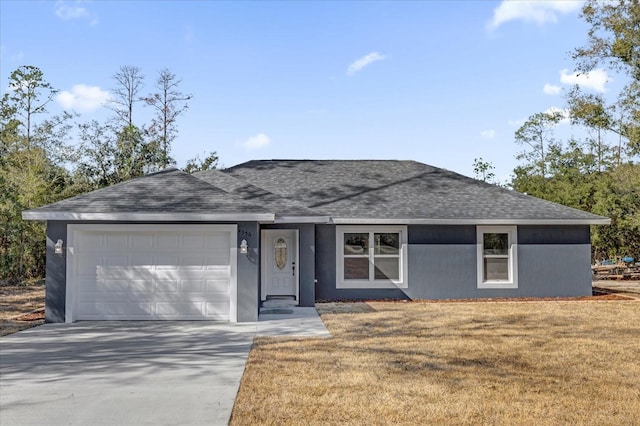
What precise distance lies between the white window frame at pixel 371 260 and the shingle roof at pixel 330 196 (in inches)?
18.8

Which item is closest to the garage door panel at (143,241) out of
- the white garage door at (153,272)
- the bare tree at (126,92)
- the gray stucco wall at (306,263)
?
the white garage door at (153,272)

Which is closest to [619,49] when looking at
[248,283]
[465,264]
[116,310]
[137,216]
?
[465,264]

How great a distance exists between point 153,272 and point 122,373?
466 cm

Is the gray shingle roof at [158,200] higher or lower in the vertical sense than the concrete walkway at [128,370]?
higher

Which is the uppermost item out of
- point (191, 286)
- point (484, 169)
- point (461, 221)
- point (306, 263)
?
point (484, 169)

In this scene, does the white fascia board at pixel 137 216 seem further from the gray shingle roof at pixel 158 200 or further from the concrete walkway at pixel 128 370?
the concrete walkway at pixel 128 370

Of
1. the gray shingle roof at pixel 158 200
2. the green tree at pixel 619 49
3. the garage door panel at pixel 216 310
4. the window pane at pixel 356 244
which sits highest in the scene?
the green tree at pixel 619 49

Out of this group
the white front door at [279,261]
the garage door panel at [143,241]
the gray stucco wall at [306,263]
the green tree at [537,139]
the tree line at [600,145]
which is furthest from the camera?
the green tree at [537,139]

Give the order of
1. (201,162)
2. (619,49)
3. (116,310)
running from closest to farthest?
1. (116,310)
2. (619,49)
3. (201,162)

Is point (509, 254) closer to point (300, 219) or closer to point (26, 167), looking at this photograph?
point (300, 219)

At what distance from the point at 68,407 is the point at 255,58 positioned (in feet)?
56.1

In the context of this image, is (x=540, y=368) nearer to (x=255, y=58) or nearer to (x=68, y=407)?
(x=68, y=407)

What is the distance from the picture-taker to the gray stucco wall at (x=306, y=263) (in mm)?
13359

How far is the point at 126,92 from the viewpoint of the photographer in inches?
1232
